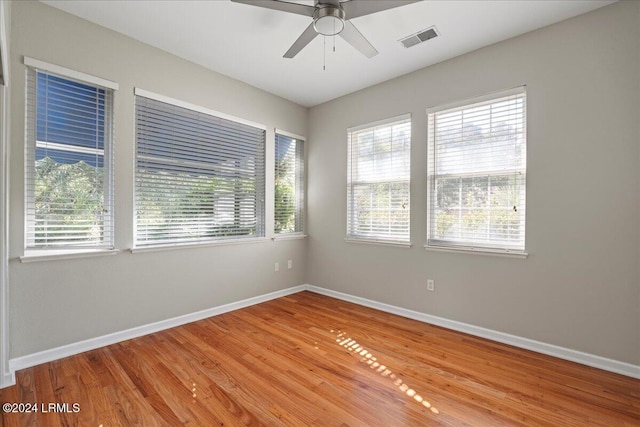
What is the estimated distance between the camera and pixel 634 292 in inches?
87.9

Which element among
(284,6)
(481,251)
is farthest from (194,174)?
(481,251)

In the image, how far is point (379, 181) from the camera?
3787 millimetres

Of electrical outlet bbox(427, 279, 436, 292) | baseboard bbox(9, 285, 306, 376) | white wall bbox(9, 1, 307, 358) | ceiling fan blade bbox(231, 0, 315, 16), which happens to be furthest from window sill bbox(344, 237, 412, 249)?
ceiling fan blade bbox(231, 0, 315, 16)

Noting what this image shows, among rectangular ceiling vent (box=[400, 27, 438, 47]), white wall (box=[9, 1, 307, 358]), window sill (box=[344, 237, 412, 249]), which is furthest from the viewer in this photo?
window sill (box=[344, 237, 412, 249])

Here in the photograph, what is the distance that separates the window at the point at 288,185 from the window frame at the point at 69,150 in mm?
1976

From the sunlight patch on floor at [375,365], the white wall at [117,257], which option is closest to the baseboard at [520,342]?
the sunlight patch on floor at [375,365]

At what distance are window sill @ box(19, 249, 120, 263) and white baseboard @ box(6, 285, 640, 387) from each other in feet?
2.41

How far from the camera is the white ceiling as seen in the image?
93.7 inches

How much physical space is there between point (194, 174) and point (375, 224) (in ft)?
7.37

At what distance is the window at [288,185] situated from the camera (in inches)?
168

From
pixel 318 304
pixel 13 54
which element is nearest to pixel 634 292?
pixel 318 304

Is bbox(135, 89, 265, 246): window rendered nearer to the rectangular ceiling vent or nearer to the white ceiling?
the white ceiling

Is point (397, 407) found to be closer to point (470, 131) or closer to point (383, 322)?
point (383, 322)

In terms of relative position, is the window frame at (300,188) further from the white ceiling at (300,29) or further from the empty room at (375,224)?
the white ceiling at (300,29)
